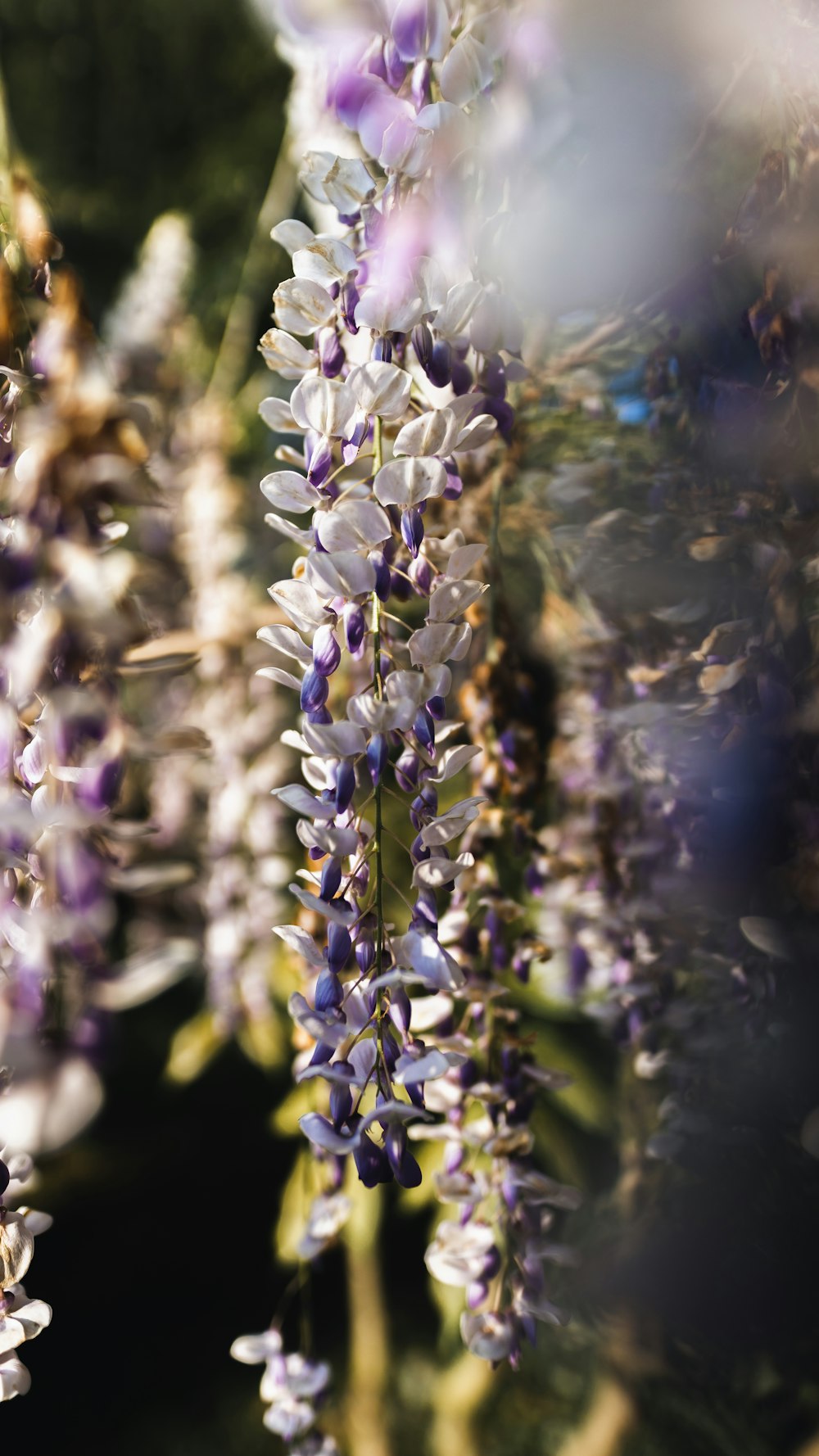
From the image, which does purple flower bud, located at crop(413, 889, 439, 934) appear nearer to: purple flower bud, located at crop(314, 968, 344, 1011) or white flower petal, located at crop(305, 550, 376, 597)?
purple flower bud, located at crop(314, 968, 344, 1011)

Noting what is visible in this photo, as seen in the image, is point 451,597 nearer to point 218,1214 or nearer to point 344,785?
point 344,785

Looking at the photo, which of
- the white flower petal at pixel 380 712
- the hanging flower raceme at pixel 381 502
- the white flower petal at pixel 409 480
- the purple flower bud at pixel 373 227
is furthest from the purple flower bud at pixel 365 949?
the purple flower bud at pixel 373 227

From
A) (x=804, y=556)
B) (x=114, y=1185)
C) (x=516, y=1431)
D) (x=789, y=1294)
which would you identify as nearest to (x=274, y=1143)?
(x=114, y=1185)

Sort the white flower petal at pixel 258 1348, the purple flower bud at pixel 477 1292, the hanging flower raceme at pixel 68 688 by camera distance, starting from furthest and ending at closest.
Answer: the white flower petal at pixel 258 1348
the purple flower bud at pixel 477 1292
the hanging flower raceme at pixel 68 688

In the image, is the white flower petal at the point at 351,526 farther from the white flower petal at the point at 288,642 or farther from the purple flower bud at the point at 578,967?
the purple flower bud at the point at 578,967

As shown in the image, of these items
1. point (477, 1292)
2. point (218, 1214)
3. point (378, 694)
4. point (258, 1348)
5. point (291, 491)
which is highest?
point (291, 491)

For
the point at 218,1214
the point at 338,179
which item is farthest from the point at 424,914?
the point at 218,1214

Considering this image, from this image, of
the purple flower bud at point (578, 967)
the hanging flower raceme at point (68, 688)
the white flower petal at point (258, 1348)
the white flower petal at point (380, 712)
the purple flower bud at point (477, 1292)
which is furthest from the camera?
the purple flower bud at point (578, 967)
